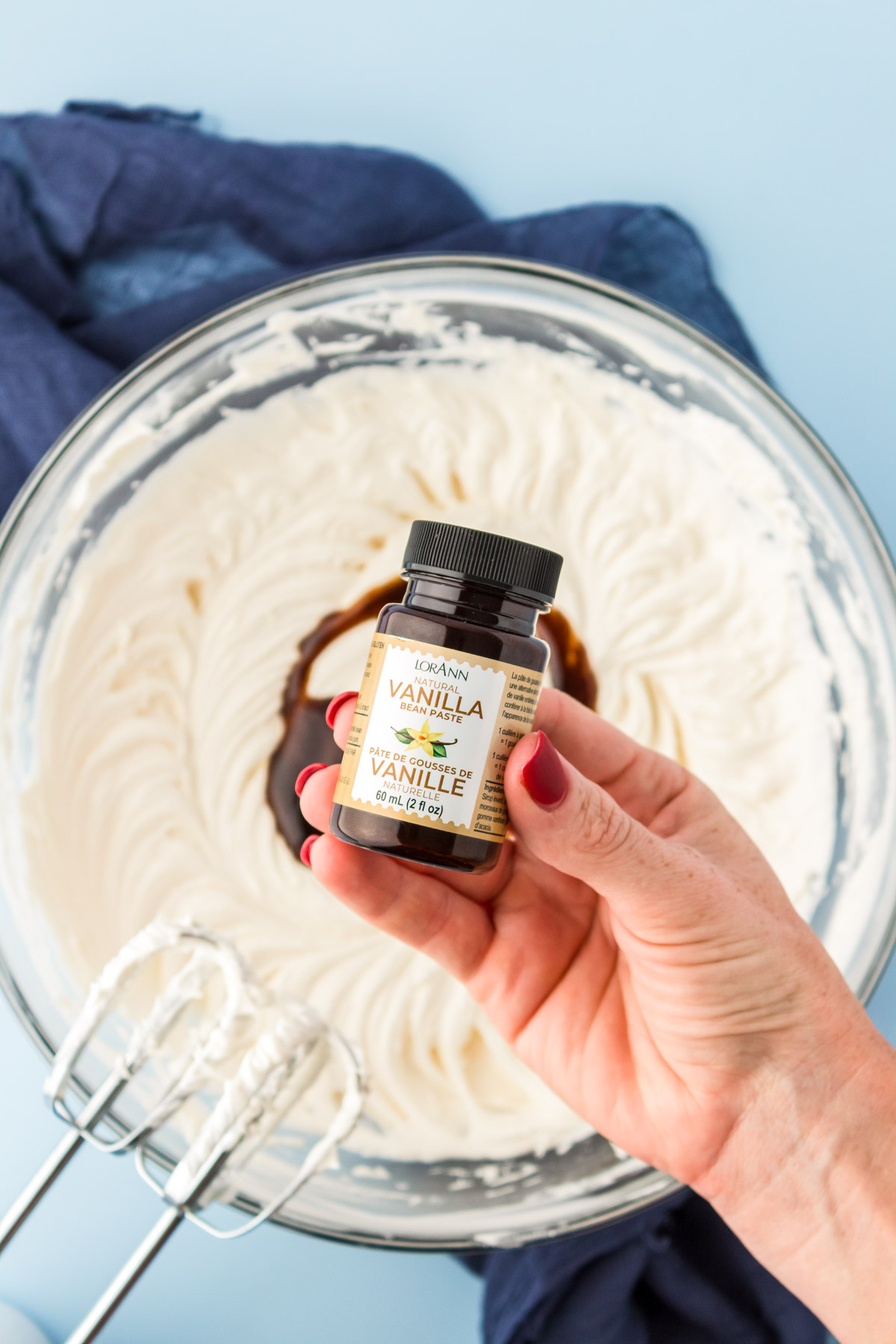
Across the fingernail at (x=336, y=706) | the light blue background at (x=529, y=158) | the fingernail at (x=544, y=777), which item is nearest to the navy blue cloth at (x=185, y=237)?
the light blue background at (x=529, y=158)

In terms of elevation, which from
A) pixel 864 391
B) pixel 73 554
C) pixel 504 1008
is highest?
pixel 864 391

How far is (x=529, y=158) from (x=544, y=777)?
3.98ft

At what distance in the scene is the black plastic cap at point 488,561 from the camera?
913mm

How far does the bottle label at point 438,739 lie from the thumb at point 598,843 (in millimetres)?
27

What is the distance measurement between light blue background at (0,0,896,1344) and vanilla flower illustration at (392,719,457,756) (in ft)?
3.35

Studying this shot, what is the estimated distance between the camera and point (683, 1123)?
1083mm

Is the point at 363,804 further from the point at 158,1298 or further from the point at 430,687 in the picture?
the point at 158,1298

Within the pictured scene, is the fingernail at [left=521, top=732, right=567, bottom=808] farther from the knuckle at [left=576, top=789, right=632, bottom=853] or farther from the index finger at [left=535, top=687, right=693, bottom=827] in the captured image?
the index finger at [left=535, top=687, right=693, bottom=827]

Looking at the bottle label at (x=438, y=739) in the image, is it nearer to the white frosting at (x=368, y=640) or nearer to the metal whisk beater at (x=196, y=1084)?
the metal whisk beater at (x=196, y=1084)

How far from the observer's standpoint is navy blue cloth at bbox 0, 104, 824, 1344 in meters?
1.56

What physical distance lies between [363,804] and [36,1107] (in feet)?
3.59

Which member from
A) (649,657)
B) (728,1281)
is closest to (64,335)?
(649,657)

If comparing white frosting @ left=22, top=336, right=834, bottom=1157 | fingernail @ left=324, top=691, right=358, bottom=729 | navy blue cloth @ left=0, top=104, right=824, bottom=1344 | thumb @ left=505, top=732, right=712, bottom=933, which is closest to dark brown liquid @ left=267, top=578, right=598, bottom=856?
white frosting @ left=22, top=336, right=834, bottom=1157

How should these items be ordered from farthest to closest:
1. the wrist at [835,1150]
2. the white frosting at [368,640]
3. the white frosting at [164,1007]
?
the white frosting at [368,640] < the white frosting at [164,1007] < the wrist at [835,1150]
